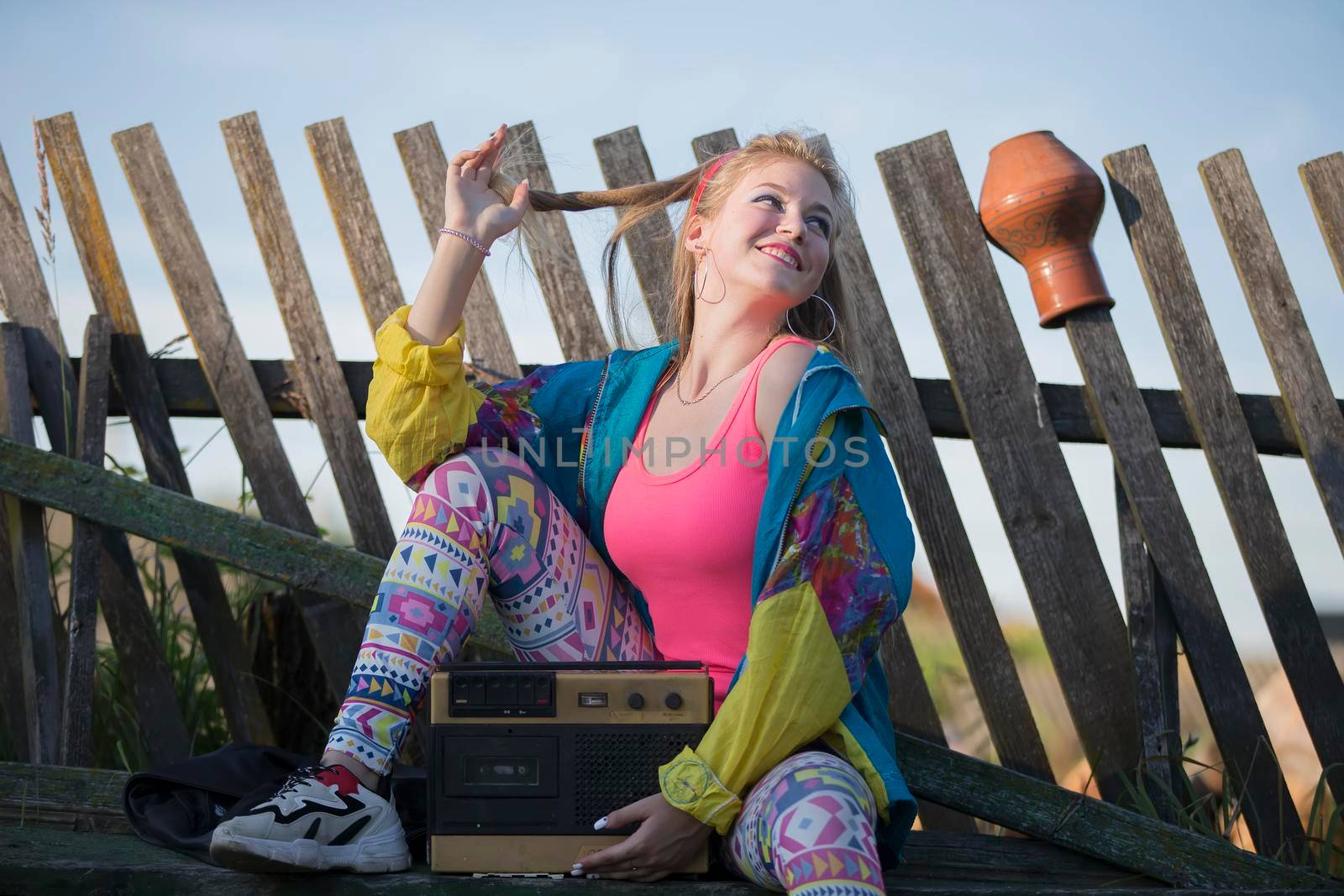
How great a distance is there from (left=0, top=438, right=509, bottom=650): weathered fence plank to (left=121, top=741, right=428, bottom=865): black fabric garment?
0.46 m

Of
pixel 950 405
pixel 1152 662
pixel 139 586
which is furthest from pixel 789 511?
pixel 139 586

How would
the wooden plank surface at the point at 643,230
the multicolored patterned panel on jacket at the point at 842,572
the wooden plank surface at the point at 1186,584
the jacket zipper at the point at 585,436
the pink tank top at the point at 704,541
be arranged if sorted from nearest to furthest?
1. the multicolored patterned panel on jacket at the point at 842,572
2. the pink tank top at the point at 704,541
3. the jacket zipper at the point at 585,436
4. the wooden plank surface at the point at 1186,584
5. the wooden plank surface at the point at 643,230

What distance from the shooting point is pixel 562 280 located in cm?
269

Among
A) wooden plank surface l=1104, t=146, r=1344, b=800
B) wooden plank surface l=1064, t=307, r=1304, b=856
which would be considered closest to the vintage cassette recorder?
wooden plank surface l=1064, t=307, r=1304, b=856

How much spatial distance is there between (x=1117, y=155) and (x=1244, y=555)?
3.28ft

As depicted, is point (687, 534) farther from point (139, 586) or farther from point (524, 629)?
point (139, 586)

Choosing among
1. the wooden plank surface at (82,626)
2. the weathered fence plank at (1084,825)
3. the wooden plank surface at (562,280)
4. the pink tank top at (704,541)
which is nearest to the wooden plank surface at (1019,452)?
the weathered fence plank at (1084,825)

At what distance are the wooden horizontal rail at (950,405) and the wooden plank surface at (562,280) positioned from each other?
0.44 ft

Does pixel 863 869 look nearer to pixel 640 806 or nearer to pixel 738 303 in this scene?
pixel 640 806

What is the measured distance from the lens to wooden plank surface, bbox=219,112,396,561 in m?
2.63

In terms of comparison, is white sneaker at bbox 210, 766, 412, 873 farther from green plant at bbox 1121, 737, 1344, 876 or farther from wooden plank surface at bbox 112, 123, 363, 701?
green plant at bbox 1121, 737, 1344, 876

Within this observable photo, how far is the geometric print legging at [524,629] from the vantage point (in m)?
1.44

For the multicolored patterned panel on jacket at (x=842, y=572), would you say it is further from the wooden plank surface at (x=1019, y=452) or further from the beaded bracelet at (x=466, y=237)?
the wooden plank surface at (x=1019, y=452)

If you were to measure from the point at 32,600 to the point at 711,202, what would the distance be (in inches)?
67.0
